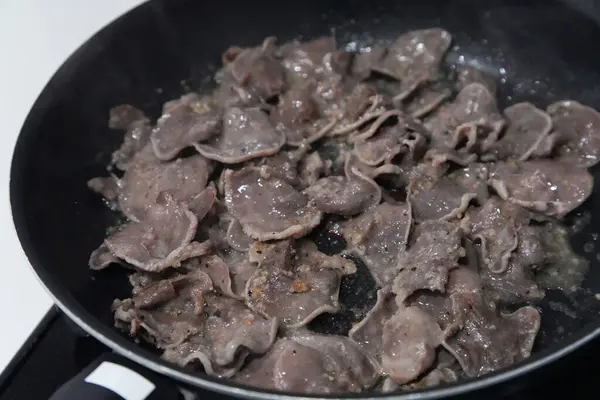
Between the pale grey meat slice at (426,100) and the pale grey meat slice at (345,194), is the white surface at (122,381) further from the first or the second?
the pale grey meat slice at (426,100)

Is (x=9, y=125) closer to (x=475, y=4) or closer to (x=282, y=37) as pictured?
(x=282, y=37)

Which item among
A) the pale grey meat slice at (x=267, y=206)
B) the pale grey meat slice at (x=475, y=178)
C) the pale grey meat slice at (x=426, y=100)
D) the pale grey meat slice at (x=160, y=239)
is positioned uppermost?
the pale grey meat slice at (x=160, y=239)

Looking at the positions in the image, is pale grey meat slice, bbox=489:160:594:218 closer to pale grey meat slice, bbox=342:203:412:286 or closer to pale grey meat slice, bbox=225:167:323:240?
pale grey meat slice, bbox=342:203:412:286

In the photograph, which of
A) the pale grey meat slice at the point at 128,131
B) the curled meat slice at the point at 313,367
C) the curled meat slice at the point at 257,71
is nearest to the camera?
the curled meat slice at the point at 313,367

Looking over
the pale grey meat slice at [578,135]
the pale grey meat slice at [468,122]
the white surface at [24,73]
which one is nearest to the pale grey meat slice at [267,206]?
the pale grey meat slice at [468,122]

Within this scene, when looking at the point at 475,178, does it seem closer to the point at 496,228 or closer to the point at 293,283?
the point at 496,228
